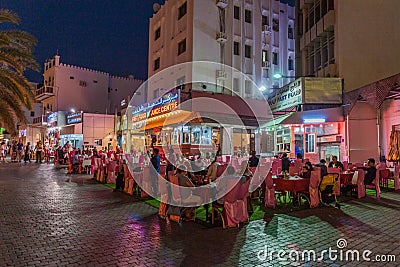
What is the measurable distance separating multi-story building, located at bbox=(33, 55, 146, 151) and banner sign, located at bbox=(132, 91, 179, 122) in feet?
23.9

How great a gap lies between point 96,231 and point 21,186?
7.71m

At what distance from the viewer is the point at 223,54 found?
23.2 meters

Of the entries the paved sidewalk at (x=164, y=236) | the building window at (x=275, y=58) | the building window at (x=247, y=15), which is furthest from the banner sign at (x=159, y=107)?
the building window at (x=275, y=58)

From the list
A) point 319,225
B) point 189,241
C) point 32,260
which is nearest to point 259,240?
point 189,241

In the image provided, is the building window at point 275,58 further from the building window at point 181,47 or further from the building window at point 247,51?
the building window at point 181,47

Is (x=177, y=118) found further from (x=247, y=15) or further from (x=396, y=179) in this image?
(x=247, y=15)

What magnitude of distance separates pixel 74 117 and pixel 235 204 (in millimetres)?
27670

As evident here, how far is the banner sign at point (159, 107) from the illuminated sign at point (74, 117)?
793cm

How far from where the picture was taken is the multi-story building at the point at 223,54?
21.0 m

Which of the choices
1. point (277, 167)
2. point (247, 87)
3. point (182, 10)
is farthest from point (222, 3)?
point (277, 167)

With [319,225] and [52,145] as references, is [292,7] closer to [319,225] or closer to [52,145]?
[319,225]

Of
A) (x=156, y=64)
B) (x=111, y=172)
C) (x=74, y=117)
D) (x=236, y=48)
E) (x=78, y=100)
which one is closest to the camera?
(x=111, y=172)

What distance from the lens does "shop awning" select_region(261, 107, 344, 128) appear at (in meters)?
16.5

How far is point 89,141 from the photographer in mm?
29766
